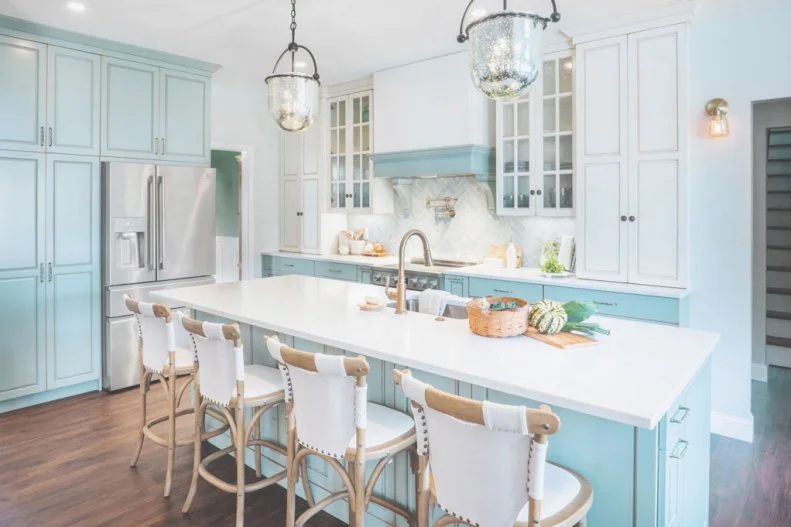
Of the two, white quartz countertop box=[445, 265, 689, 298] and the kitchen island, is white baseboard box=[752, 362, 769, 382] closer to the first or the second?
white quartz countertop box=[445, 265, 689, 298]

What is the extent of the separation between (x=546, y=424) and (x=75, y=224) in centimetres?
403

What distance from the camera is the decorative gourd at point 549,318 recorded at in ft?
6.40

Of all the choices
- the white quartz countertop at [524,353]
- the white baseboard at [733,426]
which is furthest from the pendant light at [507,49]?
the white baseboard at [733,426]

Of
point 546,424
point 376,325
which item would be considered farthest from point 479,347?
point 546,424

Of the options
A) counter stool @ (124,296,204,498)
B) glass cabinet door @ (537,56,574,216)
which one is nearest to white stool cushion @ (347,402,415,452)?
counter stool @ (124,296,204,498)

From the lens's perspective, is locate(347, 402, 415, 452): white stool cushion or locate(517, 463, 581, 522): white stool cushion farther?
locate(347, 402, 415, 452): white stool cushion

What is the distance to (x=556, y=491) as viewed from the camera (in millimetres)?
1430

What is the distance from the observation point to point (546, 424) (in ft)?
3.84

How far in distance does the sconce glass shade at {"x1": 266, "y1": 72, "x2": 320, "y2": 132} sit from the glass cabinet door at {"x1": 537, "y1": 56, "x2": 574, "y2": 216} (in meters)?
2.04

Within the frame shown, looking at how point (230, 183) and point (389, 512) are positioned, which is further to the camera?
point (230, 183)

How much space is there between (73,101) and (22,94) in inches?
12.6

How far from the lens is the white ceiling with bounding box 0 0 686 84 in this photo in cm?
332

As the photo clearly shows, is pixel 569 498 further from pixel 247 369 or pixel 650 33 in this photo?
pixel 650 33

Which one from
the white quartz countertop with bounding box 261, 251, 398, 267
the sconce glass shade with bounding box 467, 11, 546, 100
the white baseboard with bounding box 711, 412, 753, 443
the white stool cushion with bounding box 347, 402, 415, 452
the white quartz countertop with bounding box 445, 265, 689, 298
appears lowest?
the white baseboard with bounding box 711, 412, 753, 443
